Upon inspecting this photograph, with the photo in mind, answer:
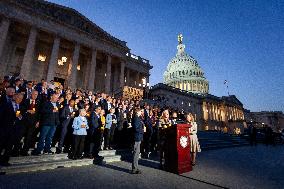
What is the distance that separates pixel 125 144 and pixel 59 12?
85.6 ft

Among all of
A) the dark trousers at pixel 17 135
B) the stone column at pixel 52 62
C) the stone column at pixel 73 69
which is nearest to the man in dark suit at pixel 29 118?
the dark trousers at pixel 17 135

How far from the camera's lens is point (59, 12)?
92.4 feet

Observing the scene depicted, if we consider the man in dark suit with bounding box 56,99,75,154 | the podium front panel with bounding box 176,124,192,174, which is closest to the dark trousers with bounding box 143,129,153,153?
the podium front panel with bounding box 176,124,192,174

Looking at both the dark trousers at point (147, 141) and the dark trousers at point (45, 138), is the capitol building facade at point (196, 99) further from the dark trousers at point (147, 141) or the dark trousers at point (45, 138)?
the dark trousers at point (45, 138)

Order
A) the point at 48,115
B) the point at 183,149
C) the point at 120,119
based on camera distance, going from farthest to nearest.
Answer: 1. the point at 120,119
2. the point at 48,115
3. the point at 183,149

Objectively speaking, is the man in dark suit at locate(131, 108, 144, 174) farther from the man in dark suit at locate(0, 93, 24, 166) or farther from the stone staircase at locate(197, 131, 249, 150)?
the stone staircase at locate(197, 131, 249, 150)

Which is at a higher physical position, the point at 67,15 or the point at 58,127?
the point at 67,15

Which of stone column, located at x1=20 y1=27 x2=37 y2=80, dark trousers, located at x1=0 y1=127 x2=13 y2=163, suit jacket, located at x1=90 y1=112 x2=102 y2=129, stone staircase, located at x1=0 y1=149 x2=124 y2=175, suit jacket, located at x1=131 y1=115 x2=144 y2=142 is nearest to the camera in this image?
dark trousers, located at x1=0 y1=127 x2=13 y2=163

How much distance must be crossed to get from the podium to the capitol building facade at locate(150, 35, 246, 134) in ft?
71.6

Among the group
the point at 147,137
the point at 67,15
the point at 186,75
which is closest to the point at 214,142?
the point at 147,137

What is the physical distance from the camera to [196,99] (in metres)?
66.9

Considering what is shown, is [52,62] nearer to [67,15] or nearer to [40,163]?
[67,15]

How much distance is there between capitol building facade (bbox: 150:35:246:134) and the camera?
5634 cm

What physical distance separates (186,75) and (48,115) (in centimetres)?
9852
